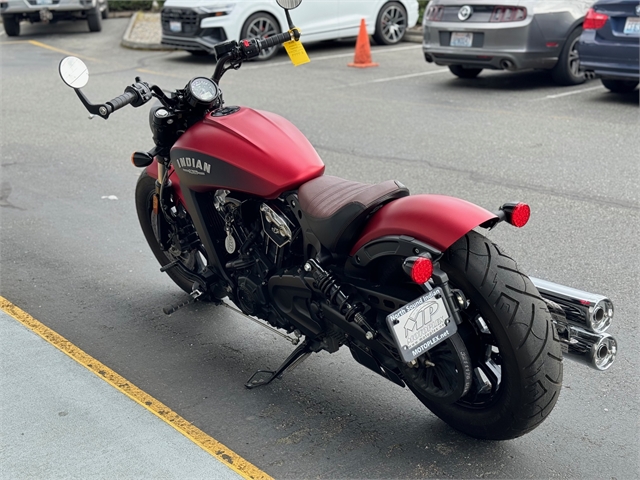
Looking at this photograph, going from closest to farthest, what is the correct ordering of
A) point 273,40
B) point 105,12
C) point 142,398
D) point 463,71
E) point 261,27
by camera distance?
point 142,398
point 273,40
point 463,71
point 261,27
point 105,12

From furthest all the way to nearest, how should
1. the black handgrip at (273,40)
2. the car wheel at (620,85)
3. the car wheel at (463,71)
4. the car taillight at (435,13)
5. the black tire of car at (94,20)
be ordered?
the black tire of car at (94,20) < the car wheel at (463,71) < the car taillight at (435,13) < the car wheel at (620,85) < the black handgrip at (273,40)

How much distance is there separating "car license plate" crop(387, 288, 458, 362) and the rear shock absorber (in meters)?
0.29

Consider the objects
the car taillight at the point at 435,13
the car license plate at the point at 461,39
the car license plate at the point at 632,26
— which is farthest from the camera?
the car taillight at the point at 435,13

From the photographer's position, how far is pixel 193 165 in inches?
156

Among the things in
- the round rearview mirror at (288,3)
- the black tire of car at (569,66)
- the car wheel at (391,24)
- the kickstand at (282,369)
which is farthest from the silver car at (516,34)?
the kickstand at (282,369)

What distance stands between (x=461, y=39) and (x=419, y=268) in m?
8.30

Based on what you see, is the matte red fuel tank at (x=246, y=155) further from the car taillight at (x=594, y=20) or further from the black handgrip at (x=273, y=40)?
the car taillight at (x=594, y=20)

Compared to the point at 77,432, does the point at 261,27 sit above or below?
above

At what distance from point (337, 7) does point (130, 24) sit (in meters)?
6.18

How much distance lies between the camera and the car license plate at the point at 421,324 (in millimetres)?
3020

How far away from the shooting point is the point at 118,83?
12.0m

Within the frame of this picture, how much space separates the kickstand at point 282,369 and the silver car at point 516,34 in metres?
7.46

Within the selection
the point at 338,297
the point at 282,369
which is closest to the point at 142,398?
the point at 282,369

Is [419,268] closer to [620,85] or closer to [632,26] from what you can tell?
[632,26]
